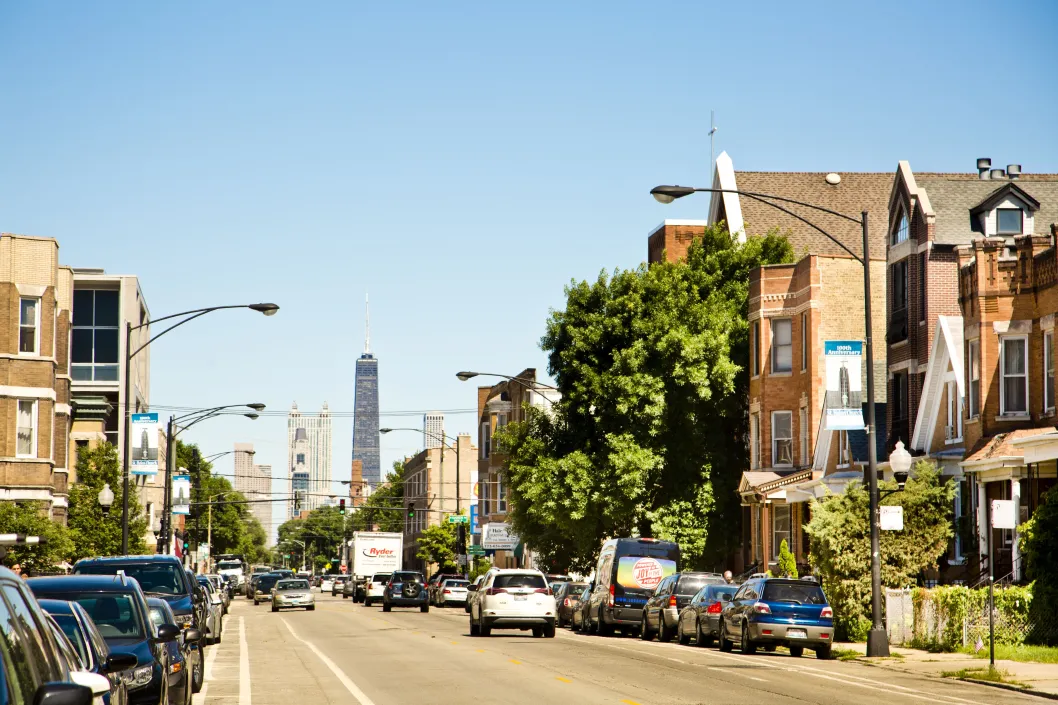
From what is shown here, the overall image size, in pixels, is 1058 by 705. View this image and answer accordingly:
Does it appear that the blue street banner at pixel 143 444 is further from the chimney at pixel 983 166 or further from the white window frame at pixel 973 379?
the chimney at pixel 983 166

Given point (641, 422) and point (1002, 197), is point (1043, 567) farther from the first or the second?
point (641, 422)

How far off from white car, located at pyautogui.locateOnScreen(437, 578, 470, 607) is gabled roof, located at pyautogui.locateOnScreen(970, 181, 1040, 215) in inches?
1459

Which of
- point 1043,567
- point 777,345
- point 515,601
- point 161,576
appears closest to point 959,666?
point 1043,567

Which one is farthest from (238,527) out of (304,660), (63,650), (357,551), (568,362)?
(63,650)

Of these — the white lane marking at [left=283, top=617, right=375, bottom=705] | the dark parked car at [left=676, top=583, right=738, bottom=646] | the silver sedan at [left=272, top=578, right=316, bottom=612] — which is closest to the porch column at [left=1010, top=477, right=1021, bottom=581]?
the dark parked car at [left=676, top=583, right=738, bottom=646]

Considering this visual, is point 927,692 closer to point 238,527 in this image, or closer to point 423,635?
point 423,635

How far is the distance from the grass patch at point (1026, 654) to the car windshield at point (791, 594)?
3427mm

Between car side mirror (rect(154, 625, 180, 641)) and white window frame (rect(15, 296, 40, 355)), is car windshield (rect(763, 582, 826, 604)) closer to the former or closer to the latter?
car side mirror (rect(154, 625, 180, 641))

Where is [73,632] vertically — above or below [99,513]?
above

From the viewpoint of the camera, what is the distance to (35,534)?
150 feet

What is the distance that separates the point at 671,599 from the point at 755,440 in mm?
16557

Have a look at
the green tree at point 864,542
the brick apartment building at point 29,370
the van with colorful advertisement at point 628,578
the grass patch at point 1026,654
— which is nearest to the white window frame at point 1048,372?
the green tree at point 864,542

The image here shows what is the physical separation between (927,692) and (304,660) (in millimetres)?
12181

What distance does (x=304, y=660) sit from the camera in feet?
93.1
